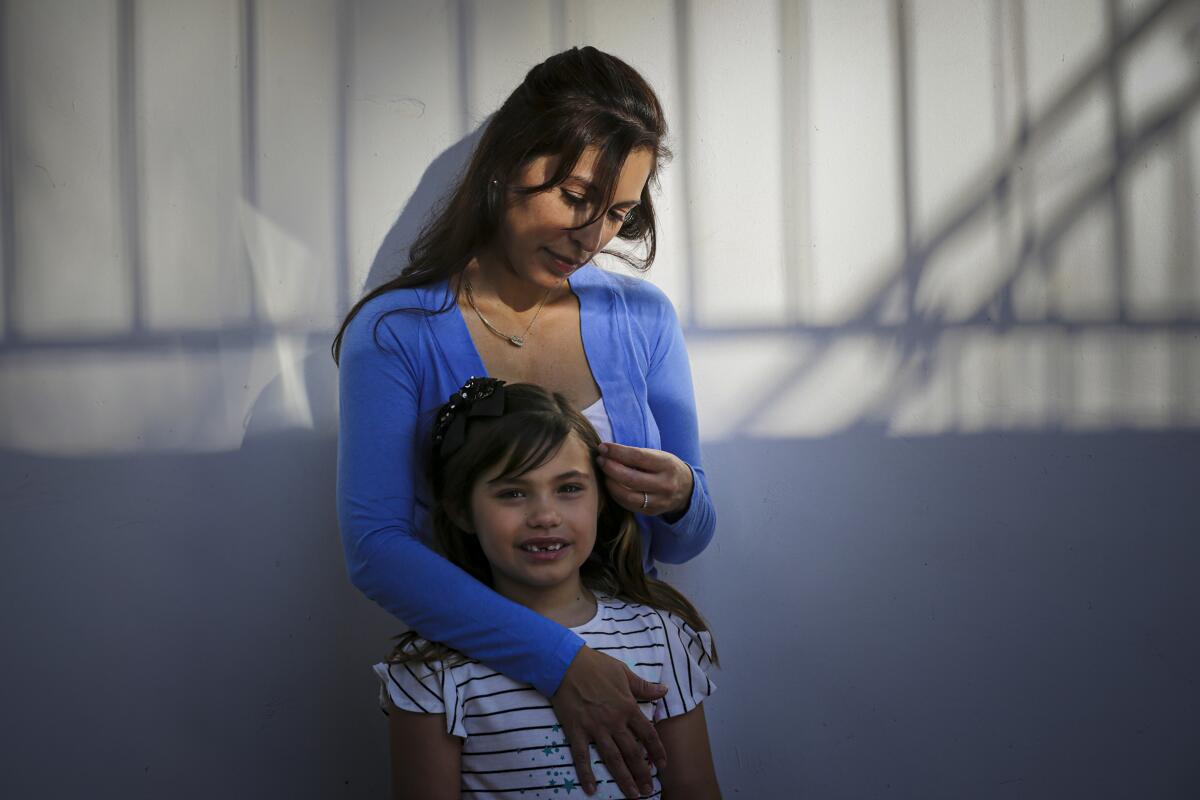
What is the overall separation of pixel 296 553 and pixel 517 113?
837mm

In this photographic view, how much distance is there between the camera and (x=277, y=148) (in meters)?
1.82

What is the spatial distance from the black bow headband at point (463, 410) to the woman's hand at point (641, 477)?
0.17 m

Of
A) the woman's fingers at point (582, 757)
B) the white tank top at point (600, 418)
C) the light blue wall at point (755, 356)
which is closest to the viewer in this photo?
the woman's fingers at point (582, 757)

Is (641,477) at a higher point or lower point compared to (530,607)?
higher

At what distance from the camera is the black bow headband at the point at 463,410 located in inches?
57.5

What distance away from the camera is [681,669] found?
4.92 feet

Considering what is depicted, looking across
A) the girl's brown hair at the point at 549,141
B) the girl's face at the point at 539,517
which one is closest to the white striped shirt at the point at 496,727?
the girl's face at the point at 539,517

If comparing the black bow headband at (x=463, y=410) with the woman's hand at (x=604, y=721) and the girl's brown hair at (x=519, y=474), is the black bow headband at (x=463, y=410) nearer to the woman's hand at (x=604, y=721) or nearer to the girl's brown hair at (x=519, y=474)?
the girl's brown hair at (x=519, y=474)

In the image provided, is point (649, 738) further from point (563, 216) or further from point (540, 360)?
point (563, 216)

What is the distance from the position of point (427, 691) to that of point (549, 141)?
78 centimetres

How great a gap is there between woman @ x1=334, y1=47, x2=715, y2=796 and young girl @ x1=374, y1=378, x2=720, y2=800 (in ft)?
0.13

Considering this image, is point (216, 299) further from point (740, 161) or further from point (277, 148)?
point (740, 161)

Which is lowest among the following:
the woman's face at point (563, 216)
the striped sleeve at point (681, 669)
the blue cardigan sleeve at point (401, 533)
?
the striped sleeve at point (681, 669)

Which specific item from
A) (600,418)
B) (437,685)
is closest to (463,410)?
(600,418)
